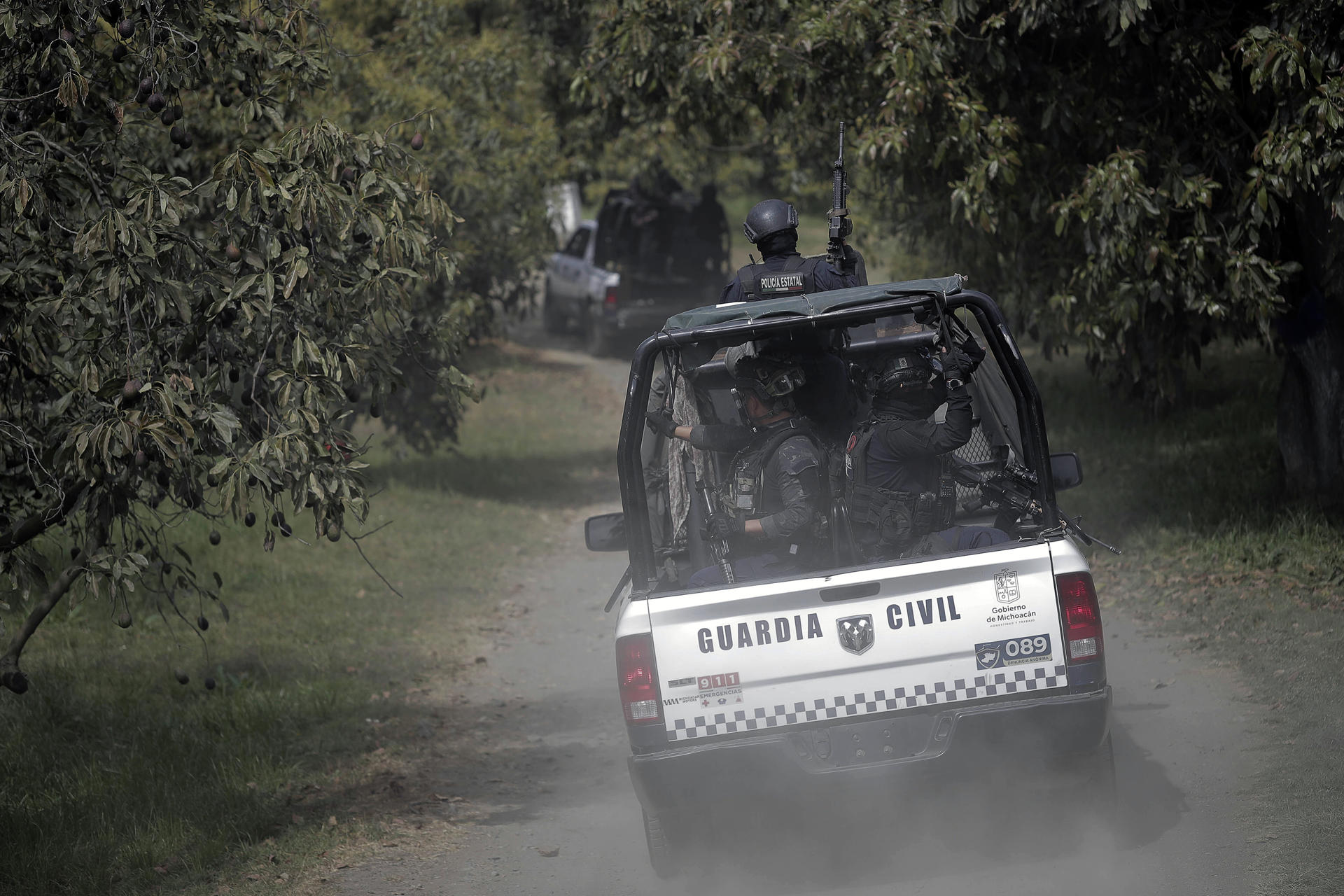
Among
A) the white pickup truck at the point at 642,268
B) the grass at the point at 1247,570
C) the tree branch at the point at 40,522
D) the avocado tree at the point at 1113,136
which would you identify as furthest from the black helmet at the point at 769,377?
the white pickup truck at the point at 642,268

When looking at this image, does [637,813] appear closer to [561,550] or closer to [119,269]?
[119,269]

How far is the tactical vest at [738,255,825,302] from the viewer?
5730mm

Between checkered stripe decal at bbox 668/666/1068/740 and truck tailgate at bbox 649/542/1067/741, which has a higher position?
truck tailgate at bbox 649/542/1067/741

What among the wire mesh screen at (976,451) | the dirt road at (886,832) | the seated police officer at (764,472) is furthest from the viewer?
the wire mesh screen at (976,451)

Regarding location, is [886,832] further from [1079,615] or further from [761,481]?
[761,481]

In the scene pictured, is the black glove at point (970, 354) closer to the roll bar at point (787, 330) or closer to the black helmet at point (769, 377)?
the roll bar at point (787, 330)

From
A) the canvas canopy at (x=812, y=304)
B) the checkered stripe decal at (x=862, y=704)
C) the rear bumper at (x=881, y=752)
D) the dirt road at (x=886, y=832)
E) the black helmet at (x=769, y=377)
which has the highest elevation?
→ the canvas canopy at (x=812, y=304)

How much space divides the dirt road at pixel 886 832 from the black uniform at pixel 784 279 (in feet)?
7.25

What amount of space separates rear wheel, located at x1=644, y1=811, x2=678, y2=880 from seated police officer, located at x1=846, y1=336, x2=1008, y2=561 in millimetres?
1254

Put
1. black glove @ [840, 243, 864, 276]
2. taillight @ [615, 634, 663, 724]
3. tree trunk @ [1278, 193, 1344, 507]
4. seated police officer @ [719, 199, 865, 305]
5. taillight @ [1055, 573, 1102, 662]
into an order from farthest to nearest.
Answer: tree trunk @ [1278, 193, 1344, 507], black glove @ [840, 243, 864, 276], seated police officer @ [719, 199, 865, 305], taillight @ [615, 634, 663, 724], taillight @ [1055, 573, 1102, 662]

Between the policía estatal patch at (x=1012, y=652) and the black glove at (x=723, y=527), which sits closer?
the policía estatal patch at (x=1012, y=652)

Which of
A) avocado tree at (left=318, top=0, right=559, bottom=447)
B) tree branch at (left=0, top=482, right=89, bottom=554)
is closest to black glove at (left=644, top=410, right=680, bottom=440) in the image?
tree branch at (left=0, top=482, right=89, bottom=554)

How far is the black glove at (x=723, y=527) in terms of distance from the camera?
5.24m

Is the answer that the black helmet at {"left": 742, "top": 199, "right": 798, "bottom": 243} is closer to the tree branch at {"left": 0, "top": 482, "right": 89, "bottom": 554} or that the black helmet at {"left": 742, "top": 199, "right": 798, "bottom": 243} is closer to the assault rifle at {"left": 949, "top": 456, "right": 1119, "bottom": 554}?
the assault rifle at {"left": 949, "top": 456, "right": 1119, "bottom": 554}
